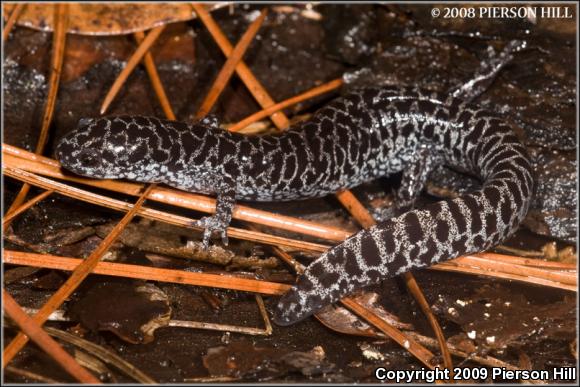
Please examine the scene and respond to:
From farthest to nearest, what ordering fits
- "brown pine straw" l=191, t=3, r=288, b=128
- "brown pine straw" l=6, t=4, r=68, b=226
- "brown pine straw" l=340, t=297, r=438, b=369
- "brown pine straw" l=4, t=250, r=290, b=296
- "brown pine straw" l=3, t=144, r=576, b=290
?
"brown pine straw" l=191, t=3, r=288, b=128 → "brown pine straw" l=6, t=4, r=68, b=226 → "brown pine straw" l=3, t=144, r=576, b=290 → "brown pine straw" l=4, t=250, r=290, b=296 → "brown pine straw" l=340, t=297, r=438, b=369

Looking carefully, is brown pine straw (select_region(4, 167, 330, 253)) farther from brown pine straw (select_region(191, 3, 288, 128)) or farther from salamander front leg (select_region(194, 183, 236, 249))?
brown pine straw (select_region(191, 3, 288, 128))

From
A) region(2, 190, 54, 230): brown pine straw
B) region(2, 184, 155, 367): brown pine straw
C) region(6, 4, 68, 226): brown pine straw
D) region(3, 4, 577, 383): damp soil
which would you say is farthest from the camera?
region(6, 4, 68, 226): brown pine straw

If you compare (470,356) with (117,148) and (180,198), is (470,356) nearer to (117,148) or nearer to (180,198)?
(180,198)

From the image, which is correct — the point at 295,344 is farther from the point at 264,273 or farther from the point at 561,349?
the point at 561,349

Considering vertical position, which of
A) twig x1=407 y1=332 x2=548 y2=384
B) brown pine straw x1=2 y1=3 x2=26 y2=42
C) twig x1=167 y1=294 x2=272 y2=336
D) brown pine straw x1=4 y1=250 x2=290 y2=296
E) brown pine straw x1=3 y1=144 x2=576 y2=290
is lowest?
twig x1=407 y1=332 x2=548 y2=384

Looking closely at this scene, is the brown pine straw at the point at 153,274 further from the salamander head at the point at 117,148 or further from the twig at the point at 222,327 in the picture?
the salamander head at the point at 117,148

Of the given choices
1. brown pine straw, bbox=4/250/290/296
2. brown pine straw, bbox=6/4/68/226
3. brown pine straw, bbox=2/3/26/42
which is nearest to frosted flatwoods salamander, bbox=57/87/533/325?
brown pine straw, bbox=4/250/290/296
